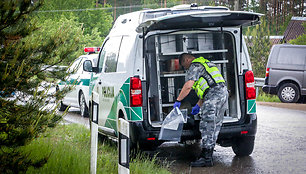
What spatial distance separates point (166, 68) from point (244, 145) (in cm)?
204

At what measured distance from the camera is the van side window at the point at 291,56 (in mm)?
19328

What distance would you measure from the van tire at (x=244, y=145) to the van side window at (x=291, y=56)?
1145 cm

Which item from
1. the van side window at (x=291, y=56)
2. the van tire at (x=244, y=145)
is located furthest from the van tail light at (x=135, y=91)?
the van side window at (x=291, y=56)

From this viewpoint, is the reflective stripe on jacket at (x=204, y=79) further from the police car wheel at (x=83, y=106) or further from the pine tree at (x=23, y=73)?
the police car wheel at (x=83, y=106)

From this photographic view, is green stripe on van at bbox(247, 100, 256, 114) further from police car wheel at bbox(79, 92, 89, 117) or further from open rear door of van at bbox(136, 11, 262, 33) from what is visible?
police car wheel at bbox(79, 92, 89, 117)

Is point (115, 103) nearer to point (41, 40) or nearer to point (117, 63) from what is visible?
point (117, 63)

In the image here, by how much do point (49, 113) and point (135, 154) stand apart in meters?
3.02

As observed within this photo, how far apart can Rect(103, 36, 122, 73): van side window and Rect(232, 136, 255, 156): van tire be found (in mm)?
2375

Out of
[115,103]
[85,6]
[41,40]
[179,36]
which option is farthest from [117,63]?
[85,6]

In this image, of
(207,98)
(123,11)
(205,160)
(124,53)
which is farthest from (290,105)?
(123,11)

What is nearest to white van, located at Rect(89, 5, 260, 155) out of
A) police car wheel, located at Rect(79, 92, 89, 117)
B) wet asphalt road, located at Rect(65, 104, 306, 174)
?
wet asphalt road, located at Rect(65, 104, 306, 174)

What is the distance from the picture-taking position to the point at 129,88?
7.84 meters

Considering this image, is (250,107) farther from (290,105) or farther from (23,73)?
(290,105)

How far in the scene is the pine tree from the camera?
468cm
